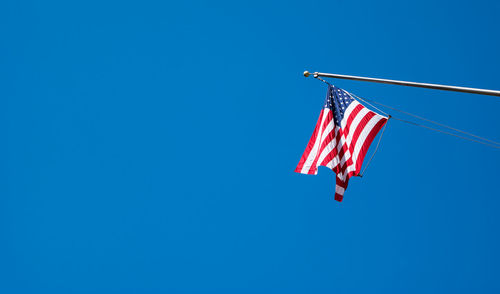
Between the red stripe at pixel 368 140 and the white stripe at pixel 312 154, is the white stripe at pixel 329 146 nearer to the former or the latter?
the white stripe at pixel 312 154

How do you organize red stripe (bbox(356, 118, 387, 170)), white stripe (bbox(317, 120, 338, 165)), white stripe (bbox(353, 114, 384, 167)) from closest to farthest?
red stripe (bbox(356, 118, 387, 170)) → white stripe (bbox(353, 114, 384, 167)) → white stripe (bbox(317, 120, 338, 165))

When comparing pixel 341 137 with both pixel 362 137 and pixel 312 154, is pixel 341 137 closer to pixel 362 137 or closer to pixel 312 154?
pixel 362 137

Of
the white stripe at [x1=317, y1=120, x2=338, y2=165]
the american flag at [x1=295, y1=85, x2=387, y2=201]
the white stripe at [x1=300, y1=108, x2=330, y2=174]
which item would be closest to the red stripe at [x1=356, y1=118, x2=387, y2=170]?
the american flag at [x1=295, y1=85, x2=387, y2=201]

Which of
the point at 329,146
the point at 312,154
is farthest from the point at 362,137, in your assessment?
the point at 312,154

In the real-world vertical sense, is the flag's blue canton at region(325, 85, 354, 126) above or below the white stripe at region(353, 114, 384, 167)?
above

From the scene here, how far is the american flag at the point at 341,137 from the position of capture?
17047 mm

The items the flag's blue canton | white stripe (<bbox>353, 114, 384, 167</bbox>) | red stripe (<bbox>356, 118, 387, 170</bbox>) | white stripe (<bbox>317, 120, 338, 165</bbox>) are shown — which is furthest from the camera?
the flag's blue canton

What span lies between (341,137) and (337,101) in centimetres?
127

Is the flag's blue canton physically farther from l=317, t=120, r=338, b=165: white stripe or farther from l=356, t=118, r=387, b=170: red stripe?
l=356, t=118, r=387, b=170: red stripe

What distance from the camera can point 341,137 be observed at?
691 inches

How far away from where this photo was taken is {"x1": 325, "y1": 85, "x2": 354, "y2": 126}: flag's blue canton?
1750cm

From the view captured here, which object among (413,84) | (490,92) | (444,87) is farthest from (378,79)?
(490,92)

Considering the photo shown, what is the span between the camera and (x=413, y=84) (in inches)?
535

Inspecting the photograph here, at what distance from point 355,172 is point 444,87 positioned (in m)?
4.81
